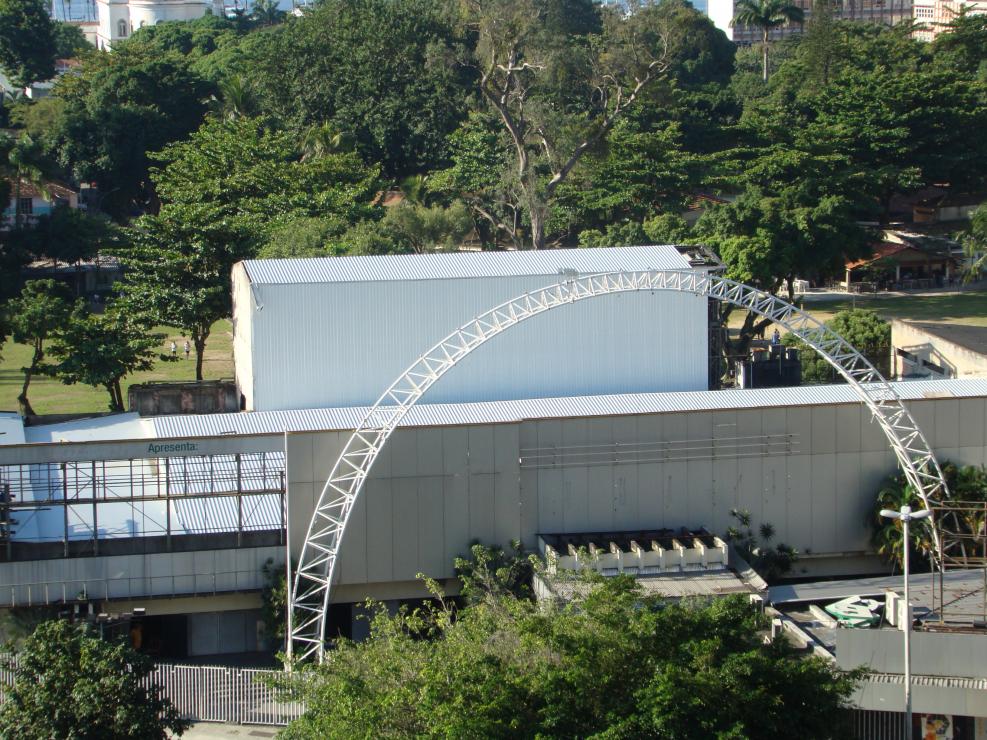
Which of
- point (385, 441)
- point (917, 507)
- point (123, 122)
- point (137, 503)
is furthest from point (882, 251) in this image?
point (137, 503)

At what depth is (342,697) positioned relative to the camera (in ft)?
63.1

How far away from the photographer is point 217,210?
160 ft

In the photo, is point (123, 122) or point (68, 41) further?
point (68, 41)

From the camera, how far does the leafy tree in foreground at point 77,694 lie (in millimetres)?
19156

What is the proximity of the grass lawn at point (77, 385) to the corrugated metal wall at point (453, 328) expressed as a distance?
1407 cm

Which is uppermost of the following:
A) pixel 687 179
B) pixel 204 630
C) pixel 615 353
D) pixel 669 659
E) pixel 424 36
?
pixel 424 36

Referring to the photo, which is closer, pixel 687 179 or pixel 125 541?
pixel 125 541

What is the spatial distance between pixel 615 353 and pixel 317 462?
924 centimetres

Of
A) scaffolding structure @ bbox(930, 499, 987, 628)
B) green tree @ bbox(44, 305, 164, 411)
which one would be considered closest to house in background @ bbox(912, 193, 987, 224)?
green tree @ bbox(44, 305, 164, 411)

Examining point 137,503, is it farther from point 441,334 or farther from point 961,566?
point 961,566

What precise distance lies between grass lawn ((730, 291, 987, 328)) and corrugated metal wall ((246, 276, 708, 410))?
2349cm

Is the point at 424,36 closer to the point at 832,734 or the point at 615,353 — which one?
the point at 615,353

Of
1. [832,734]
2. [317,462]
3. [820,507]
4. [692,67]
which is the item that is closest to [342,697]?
[832,734]

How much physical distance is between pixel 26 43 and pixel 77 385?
6004 centimetres
